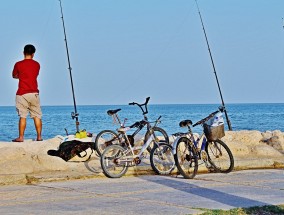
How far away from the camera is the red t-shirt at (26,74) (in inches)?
543

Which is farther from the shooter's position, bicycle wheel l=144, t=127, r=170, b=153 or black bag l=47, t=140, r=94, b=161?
black bag l=47, t=140, r=94, b=161

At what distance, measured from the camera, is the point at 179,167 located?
1186 centimetres

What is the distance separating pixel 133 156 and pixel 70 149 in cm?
134

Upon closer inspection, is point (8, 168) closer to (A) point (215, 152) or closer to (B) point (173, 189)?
(B) point (173, 189)

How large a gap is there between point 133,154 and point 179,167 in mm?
845

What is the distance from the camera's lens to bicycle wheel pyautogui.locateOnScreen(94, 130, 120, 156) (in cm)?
1330

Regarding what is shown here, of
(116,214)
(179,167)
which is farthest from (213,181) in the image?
(116,214)

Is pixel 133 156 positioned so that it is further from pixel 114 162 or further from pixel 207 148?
A: pixel 207 148

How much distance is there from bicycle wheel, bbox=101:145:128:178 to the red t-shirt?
104 inches

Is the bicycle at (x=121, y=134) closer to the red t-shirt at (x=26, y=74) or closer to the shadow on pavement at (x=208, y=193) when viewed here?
the shadow on pavement at (x=208, y=193)

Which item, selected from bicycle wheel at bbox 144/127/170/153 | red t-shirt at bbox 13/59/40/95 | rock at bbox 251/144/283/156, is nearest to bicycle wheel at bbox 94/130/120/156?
bicycle wheel at bbox 144/127/170/153

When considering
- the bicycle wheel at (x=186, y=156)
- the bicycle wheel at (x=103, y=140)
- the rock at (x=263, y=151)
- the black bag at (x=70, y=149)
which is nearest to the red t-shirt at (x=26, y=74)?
the black bag at (x=70, y=149)

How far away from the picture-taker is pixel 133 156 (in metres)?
12.2

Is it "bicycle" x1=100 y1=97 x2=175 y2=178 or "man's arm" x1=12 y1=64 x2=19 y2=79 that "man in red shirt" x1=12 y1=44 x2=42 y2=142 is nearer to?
"man's arm" x1=12 y1=64 x2=19 y2=79
